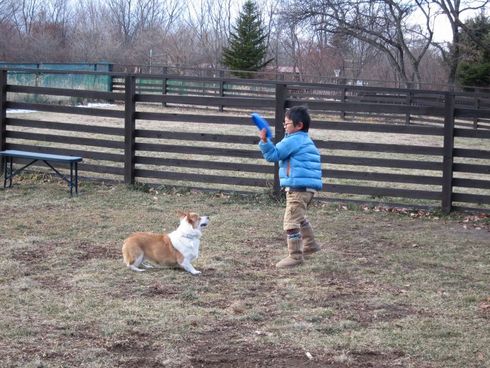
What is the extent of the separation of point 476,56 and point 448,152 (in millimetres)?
27755

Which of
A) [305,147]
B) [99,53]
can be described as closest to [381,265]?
[305,147]

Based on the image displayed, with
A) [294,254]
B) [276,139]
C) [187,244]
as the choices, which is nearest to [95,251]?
[187,244]

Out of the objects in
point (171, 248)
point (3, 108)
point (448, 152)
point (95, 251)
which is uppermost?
point (3, 108)

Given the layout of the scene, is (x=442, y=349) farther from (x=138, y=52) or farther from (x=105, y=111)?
(x=138, y=52)

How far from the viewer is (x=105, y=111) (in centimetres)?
1155

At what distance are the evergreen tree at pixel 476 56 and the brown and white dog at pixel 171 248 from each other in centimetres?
3071

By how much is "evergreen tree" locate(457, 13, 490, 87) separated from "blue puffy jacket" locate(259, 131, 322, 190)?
29830mm

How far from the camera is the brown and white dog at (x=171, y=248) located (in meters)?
6.41

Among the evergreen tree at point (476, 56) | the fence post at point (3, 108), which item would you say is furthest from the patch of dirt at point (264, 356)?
the evergreen tree at point (476, 56)

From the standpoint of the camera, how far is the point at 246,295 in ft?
19.2

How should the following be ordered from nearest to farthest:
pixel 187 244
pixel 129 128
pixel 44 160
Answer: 1. pixel 187 244
2. pixel 44 160
3. pixel 129 128

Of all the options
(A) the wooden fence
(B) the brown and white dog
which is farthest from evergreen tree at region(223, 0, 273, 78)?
(B) the brown and white dog

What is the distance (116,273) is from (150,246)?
360 mm

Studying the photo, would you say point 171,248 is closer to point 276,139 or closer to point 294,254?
point 294,254
